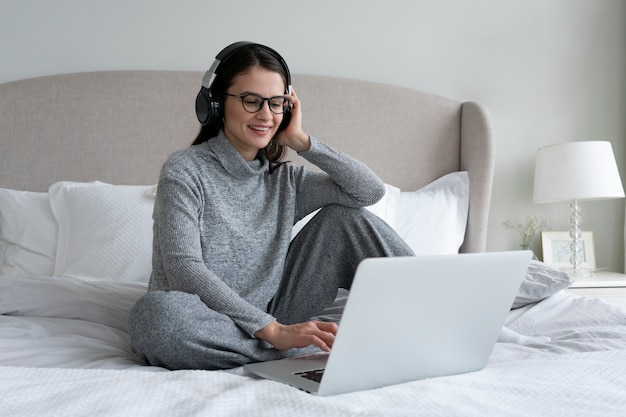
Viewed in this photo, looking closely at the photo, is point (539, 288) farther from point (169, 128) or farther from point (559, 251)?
point (169, 128)

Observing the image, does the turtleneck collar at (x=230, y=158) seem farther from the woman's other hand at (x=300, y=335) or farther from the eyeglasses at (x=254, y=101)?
the woman's other hand at (x=300, y=335)

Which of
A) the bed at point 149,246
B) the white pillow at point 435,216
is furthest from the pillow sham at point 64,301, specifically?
the white pillow at point 435,216

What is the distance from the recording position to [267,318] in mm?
1379

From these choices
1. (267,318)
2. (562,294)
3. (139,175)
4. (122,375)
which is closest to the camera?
(122,375)

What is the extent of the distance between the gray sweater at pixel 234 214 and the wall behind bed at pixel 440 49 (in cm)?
123

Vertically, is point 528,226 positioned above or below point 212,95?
below

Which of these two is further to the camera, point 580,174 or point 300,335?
point 580,174

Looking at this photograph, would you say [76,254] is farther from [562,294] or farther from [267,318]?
[562,294]

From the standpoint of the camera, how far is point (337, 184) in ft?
5.70

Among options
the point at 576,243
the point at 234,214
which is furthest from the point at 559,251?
the point at 234,214

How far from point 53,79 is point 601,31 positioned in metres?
2.30

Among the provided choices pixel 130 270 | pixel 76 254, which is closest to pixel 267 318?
pixel 130 270

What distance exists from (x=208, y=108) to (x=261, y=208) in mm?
270

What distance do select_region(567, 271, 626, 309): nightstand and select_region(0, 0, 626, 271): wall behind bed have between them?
40 cm
